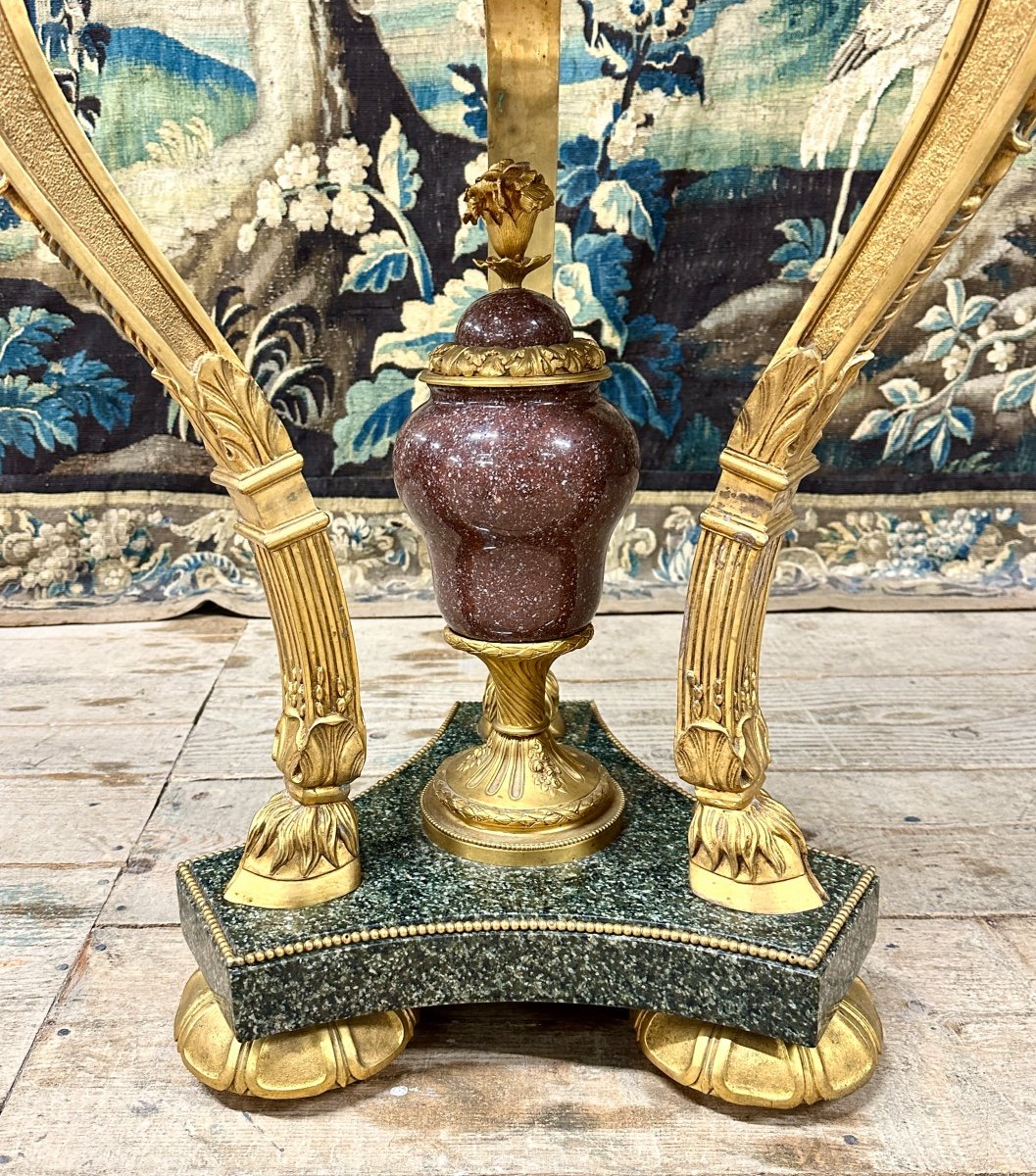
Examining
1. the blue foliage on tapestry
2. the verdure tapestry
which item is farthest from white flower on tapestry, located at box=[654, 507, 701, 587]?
the blue foliage on tapestry

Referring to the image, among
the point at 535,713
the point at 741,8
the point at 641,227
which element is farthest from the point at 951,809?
the point at 741,8

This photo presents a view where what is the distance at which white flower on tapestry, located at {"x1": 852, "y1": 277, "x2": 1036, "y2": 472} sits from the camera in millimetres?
1243

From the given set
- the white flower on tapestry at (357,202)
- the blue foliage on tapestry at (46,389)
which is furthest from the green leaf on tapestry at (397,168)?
the blue foliage on tapestry at (46,389)

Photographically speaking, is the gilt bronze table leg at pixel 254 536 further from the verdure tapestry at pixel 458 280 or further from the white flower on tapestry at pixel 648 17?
the white flower on tapestry at pixel 648 17

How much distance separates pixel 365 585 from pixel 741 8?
0.68 m

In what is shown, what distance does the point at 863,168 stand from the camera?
3.88ft

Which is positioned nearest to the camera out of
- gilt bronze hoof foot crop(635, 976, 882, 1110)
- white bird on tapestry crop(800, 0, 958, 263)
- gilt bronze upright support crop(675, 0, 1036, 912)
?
gilt bronze upright support crop(675, 0, 1036, 912)

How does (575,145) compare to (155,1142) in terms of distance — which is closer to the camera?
(155,1142)

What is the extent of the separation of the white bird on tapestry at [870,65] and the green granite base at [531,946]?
832 mm

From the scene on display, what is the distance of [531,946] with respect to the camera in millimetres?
553

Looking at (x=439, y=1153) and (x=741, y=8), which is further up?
(x=741, y=8)

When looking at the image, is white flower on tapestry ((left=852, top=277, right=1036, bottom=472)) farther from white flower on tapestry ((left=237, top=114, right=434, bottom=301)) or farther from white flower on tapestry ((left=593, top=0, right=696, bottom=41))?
white flower on tapestry ((left=237, top=114, right=434, bottom=301))

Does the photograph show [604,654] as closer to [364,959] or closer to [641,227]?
[641,227]

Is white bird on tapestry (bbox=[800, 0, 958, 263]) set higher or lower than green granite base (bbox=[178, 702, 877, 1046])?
higher
